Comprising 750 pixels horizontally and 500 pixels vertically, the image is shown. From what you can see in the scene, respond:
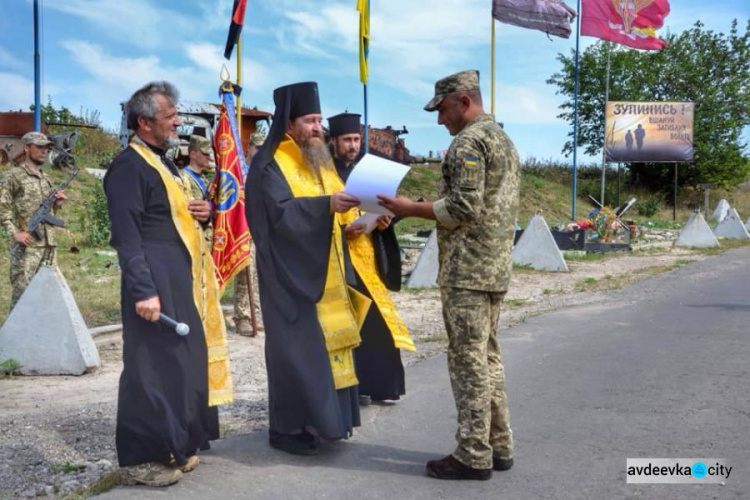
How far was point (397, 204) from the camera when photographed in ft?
13.9

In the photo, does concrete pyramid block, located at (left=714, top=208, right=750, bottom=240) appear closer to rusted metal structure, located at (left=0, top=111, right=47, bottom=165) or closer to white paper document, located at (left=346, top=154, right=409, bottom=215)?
rusted metal structure, located at (left=0, top=111, right=47, bottom=165)

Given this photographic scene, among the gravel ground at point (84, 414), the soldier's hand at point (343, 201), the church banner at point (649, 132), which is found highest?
the church banner at point (649, 132)

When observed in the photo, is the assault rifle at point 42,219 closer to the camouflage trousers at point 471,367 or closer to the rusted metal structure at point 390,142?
the camouflage trousers at point 471,367

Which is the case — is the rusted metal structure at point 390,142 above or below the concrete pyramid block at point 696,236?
above

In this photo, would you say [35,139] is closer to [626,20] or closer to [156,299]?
[156,299]

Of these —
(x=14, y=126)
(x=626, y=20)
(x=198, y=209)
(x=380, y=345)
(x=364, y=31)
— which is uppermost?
(x=626, y=20)

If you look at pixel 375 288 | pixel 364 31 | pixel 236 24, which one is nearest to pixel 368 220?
pixel 375 288

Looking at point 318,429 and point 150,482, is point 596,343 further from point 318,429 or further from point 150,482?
point 150,482

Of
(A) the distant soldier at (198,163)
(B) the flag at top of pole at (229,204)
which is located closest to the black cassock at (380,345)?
(B) the flag at top of pole at (229,204)

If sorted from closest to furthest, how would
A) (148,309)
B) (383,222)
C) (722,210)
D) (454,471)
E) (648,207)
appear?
(148,309) < (454,471) < (383,222) < (722,210) < (648,207)

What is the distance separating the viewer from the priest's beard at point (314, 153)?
4.81 metres

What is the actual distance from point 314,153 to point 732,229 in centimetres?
2392

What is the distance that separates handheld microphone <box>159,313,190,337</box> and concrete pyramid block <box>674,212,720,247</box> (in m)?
19.9

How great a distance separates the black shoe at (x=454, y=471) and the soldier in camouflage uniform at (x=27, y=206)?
16.4ft
